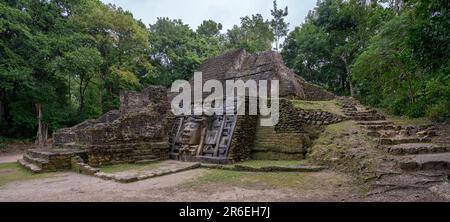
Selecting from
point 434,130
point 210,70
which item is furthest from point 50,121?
point 434,130

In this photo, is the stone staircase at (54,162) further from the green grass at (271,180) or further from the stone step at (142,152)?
the green grass at (271,180)

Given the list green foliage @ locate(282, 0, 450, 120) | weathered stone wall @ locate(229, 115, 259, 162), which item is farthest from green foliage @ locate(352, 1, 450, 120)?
weathered stone wall @ locate(229, 115, 259, 162)

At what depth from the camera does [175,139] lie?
1021cm

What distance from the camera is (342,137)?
7.88 metres

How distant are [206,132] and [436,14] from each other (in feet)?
22.0

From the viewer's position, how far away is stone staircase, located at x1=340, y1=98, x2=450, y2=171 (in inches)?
211

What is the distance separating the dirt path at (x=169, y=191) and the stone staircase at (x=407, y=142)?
4.62 feet

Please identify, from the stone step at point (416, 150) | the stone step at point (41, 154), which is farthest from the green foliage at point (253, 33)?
the stone step at point (416, 150)

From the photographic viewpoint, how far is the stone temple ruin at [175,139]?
8250mm

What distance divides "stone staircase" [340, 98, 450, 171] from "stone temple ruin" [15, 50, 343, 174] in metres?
1.18

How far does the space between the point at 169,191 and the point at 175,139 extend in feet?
16.3

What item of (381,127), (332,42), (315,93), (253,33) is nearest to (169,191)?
(381,127)

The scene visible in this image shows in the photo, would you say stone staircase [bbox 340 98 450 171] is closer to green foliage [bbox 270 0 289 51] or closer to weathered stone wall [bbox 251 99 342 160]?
weathered stone wall [bbox 251 99 342 160]
